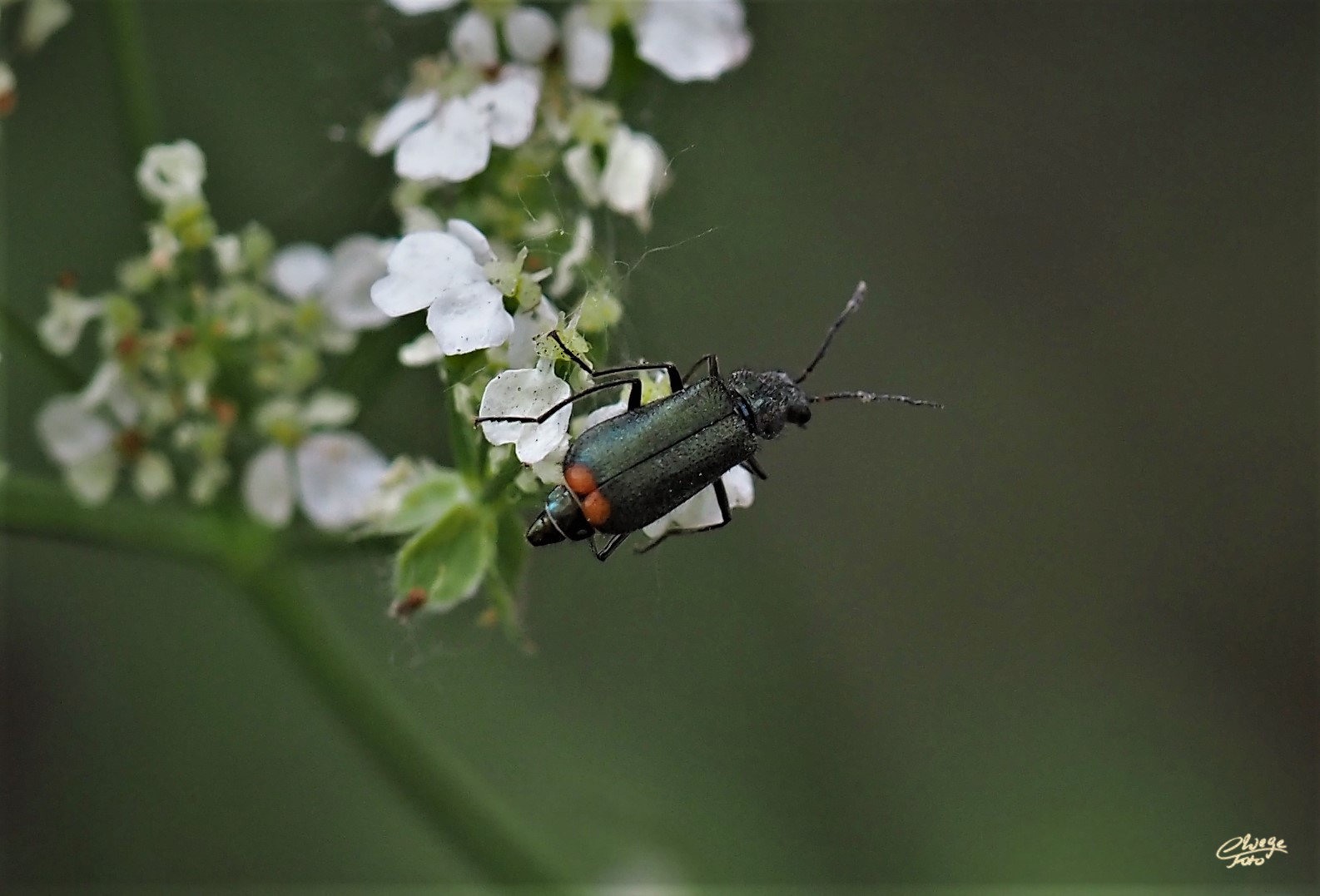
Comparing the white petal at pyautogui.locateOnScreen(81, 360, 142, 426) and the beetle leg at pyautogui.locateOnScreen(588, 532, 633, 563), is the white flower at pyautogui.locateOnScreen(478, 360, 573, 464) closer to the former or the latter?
the beetle leg at pyautogui.locateOnScreen(588, 532, 633, 563)

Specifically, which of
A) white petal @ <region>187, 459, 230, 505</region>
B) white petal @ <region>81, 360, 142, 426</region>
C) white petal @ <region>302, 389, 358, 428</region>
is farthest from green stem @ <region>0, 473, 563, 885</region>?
white petal @ <region>302, 389, 358, 428</region>

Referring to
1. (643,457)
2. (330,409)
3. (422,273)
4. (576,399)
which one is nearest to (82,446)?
(330,409)

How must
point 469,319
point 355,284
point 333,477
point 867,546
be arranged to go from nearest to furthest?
1. point 469,319
2. point 355,284
3. point 333,477
4. point 867,546

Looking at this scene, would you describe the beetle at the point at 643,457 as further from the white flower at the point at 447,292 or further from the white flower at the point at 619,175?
the white flower at the point at 619,175

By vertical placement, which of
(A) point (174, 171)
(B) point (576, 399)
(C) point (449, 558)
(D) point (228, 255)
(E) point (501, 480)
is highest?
(A) point (174, 171)

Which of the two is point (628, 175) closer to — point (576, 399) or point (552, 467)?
point (576, 399)
